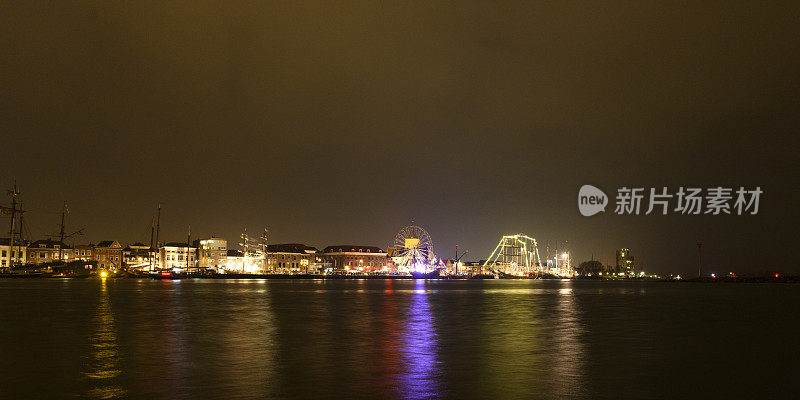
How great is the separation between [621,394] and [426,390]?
14.2 feet

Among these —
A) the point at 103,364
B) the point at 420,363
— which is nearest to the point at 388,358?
the point at 420,363

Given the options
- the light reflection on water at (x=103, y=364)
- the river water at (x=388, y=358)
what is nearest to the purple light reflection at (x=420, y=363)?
the river water at (x=388, y=358)

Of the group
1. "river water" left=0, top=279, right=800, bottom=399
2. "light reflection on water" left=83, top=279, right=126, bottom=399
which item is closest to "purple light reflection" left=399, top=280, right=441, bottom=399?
"river water" left=0, top=279, right=800, bottom=399

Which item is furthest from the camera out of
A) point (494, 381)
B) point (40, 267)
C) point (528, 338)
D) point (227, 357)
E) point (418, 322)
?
point (40, 267)

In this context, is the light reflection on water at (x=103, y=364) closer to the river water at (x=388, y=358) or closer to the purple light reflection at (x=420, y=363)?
the river water at (x=388, y=358)

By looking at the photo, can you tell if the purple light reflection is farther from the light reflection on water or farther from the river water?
the light reflection on water

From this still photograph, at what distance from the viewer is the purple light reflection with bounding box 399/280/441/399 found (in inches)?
558

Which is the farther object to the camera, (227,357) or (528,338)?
(528,338)

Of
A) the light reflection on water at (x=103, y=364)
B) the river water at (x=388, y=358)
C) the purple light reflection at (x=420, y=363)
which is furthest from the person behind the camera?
the river water at (x=388, y=358)

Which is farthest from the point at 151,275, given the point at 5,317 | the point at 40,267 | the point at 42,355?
the point at 42,355

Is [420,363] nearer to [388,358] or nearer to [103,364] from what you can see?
[388,358]

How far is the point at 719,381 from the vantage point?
1644 cm

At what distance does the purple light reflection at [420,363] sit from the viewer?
46.5ft

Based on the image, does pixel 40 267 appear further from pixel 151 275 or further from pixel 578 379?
pixel 578 379
